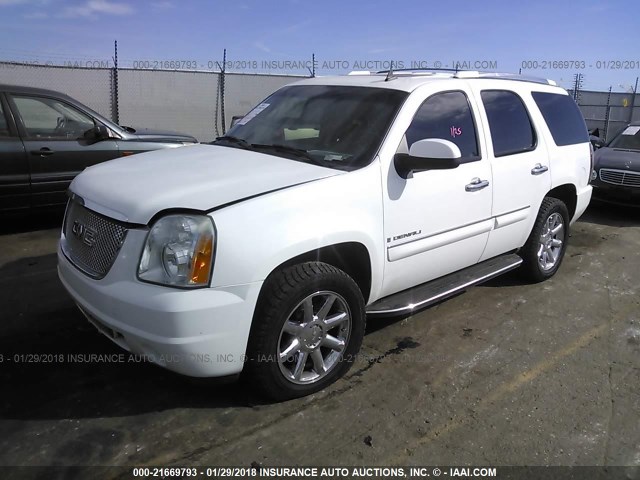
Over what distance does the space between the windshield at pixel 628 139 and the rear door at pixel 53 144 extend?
7.76m

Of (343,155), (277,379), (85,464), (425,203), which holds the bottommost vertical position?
(85,464)

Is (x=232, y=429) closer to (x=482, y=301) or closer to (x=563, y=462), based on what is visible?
(x=563, y=462)

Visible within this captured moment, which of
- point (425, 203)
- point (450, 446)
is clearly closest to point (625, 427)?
point (450, 446)

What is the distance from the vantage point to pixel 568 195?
527cm

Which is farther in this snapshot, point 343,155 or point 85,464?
point 343,155

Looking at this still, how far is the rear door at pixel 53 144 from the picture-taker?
6.02 m

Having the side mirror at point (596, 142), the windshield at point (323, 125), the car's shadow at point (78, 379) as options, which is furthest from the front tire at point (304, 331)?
the side mirror at point (596, 142)

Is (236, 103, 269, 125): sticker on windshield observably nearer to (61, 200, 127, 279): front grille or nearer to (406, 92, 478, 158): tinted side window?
(406, 92, 478, 158): tinted side window

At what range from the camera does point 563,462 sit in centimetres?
267

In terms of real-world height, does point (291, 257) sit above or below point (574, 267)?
above

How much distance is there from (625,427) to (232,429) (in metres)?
2.14

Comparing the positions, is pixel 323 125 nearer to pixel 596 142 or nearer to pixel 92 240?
pixel 92 240

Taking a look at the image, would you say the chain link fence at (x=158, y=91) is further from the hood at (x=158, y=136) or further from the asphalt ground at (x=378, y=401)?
the asphalt ground at (x=378, y=401)

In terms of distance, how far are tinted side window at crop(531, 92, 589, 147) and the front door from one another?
1283 mm
